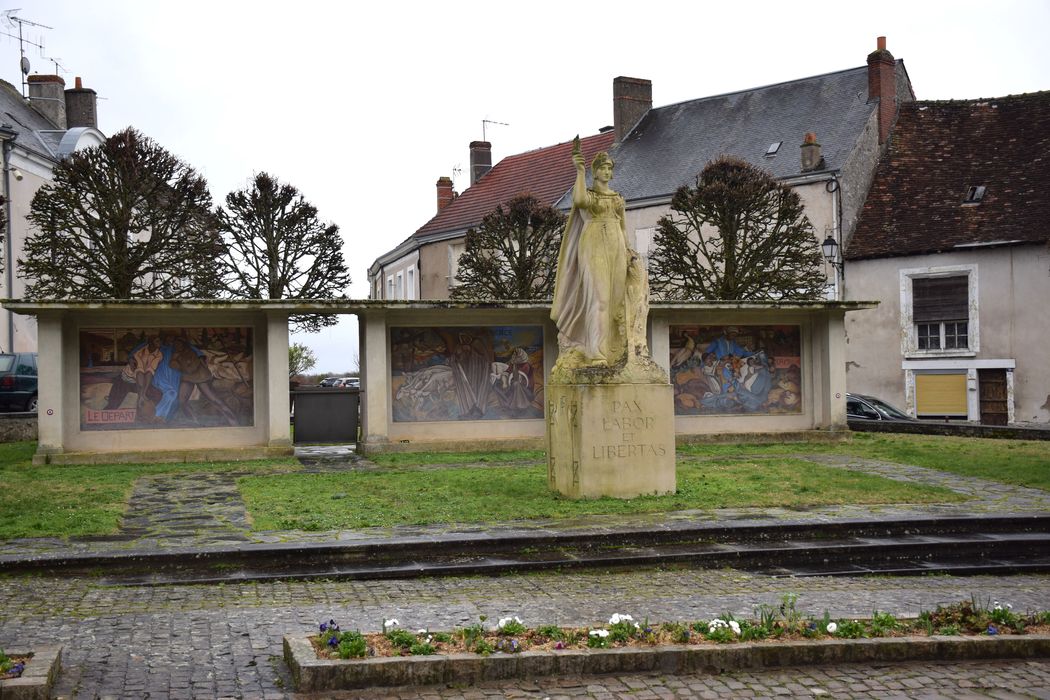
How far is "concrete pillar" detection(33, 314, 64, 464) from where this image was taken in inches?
818

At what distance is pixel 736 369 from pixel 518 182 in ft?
91.8

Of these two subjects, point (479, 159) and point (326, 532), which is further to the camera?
point (479, 159)

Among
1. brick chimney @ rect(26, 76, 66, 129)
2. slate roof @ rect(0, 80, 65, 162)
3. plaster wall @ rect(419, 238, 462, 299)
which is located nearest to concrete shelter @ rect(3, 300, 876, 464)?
slate roof @ rect(0, 80, 65, 162)

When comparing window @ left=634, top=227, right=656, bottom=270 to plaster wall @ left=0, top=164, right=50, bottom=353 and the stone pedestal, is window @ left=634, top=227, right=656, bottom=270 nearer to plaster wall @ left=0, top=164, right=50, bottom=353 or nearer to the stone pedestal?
plaster wall @ left=0, top=164, right=50, bottom=353

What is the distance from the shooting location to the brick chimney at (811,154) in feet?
129

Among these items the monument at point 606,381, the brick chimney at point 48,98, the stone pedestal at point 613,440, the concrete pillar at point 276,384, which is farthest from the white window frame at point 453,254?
the stone pedestal at point 613,440

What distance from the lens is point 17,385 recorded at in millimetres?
28641

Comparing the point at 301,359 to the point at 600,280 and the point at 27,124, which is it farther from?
the point at 600,280

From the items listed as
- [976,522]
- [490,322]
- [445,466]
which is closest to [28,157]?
[490,322]

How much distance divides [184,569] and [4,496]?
6.14 meters

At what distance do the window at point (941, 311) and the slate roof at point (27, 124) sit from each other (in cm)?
3242

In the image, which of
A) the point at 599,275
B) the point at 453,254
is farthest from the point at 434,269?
the point at 599,275

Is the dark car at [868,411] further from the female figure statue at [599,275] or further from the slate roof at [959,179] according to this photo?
the female figure statue at [599,275]

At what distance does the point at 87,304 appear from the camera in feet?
67.2
